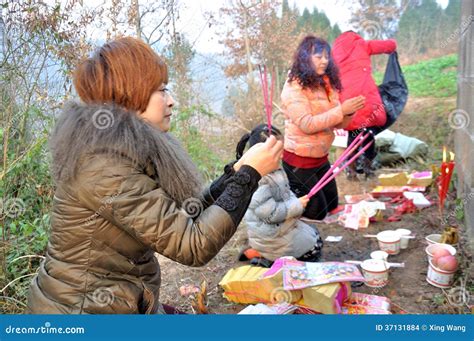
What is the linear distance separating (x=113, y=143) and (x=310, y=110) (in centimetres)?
179

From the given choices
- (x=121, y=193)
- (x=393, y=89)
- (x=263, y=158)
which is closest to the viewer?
(x=121, y=193)

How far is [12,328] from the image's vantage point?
1432 millimetres

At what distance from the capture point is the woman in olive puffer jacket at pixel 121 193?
1134 mm

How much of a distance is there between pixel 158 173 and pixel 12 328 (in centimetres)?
77

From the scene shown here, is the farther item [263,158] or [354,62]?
[354,62]

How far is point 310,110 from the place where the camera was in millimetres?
2719

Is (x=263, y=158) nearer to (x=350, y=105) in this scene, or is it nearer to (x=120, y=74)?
(x=120, y=74)

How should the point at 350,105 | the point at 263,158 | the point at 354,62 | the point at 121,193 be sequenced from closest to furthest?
the point at 121,193 < the point at 263,158 < the point at 350,105 < the point at 354,62

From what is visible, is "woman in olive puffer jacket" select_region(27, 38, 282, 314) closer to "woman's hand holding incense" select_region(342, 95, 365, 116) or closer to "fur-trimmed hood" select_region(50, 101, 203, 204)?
"fur-trimmed hood" select_region(50, 101, 203, 204)

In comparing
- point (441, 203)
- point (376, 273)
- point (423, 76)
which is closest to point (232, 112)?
point (441, 203)

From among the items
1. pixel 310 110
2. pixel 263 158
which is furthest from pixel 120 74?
pixel 310 110

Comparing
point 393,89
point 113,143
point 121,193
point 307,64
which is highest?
point 307,64

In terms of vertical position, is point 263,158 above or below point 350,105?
below

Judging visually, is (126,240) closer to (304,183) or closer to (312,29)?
(304,183)
